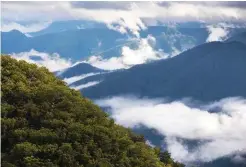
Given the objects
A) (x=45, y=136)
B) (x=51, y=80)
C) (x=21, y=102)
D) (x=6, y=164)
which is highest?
(x=51, y=80)

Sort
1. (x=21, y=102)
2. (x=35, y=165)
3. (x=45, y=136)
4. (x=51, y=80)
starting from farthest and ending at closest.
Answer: (x=51, y=80), (x=21, y=102), (x=45, y=136), (x=35, y=165)

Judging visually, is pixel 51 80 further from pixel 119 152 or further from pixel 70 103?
pixel 119 152

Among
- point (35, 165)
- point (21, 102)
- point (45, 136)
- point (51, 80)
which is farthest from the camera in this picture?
point (51, 80)

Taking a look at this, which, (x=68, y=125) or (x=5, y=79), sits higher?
(x=5, y=79)

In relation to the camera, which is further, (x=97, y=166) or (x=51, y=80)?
(x=51, y=80)

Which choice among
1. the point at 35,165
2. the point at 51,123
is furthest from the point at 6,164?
the point at 51,123

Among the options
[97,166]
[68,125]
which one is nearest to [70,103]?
[68,125]

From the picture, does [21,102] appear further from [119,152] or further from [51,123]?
[119,152]
